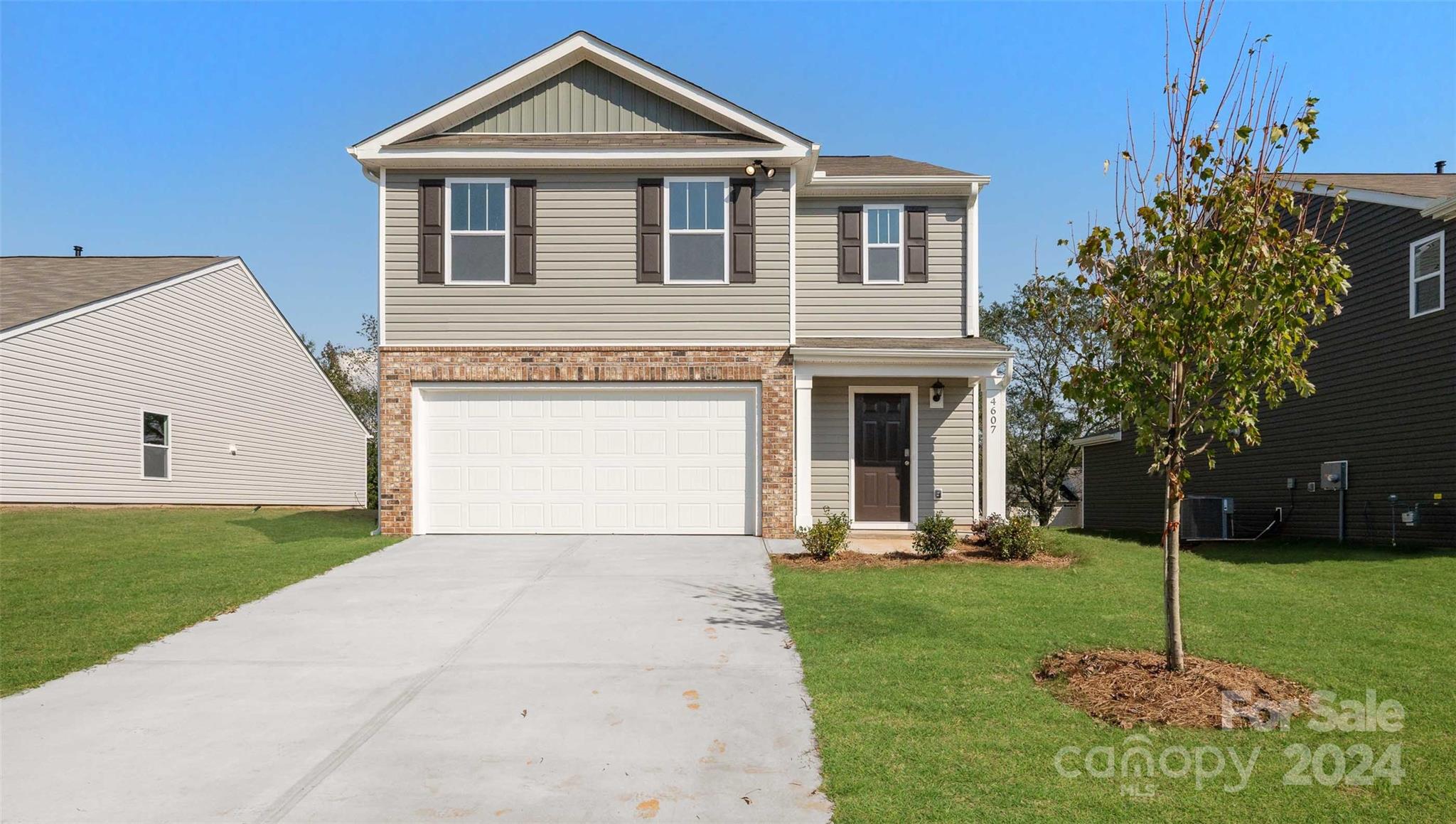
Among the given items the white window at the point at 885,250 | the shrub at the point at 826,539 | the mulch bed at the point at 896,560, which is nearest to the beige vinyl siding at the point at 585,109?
the white window at the point at 885,250

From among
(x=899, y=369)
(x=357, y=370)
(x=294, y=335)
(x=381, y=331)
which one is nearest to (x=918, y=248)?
(x=899, y=369)

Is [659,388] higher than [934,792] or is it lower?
higher

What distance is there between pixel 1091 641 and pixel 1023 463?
29272mm

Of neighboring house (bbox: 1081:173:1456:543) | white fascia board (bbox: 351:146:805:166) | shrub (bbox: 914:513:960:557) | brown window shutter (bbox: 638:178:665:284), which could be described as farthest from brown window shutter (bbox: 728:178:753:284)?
neighboring house (bbox: 1081:173:1456:543)

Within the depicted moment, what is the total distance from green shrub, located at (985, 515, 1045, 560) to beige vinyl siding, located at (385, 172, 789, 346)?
13.1ft

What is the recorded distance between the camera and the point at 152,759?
5.23 meters

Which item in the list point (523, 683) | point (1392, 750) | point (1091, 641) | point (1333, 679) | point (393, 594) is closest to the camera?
point (1392, 750)

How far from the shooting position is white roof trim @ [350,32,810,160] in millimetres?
13656

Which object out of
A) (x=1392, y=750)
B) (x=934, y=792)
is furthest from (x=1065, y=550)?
(x=934, y=792)

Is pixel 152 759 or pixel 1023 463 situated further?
pixel 1023 463

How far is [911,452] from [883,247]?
320 centimetres

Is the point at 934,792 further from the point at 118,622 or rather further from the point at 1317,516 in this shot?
the point at 1317,516

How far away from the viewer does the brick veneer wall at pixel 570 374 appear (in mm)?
13570

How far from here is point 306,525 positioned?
16.2 meters
